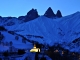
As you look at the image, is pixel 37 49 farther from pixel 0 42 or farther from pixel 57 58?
pixel 0 42

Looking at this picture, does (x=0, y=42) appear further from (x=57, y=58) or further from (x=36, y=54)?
(x=36, y=54)

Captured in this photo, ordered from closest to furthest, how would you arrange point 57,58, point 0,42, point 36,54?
1. point 36,54
2. point 57,58
3. point 0,42

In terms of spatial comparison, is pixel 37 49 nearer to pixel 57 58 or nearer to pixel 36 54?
pixel 36 54

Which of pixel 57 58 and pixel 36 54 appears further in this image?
pixel 57 58

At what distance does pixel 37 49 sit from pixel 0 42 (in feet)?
604

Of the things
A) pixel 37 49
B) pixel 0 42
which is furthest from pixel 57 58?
pixel 0 42

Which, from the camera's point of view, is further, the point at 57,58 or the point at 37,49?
the point at 57,58

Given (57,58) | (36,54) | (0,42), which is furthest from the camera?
(0,42)

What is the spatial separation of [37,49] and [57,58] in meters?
73.2

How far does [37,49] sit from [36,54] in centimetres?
57

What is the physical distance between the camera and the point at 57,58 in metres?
89.6

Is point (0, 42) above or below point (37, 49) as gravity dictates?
above

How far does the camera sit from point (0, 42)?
198875mm

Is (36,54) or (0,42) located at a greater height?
(0,42)
